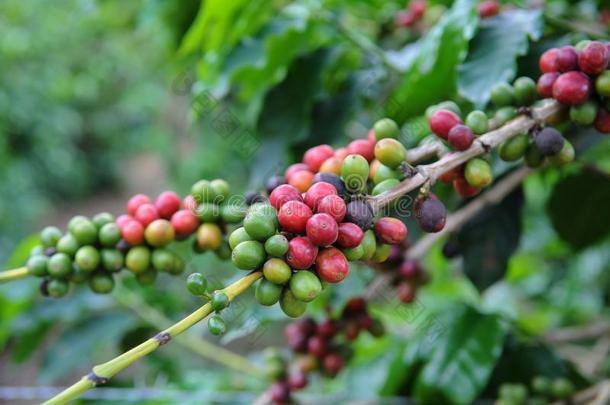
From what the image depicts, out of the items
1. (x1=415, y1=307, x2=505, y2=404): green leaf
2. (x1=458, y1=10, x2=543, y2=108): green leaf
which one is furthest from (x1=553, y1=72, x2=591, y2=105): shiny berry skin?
(x1=415, y1=307, x2=505, y2=404): green leaf

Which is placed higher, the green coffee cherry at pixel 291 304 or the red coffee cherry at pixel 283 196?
the red coffee cherry at pixel 283 196

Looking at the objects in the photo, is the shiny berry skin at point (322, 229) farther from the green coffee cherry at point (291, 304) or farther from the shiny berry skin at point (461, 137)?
the shiny berry skin at point (461, 137)

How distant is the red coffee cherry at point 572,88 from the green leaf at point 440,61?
0.32 m

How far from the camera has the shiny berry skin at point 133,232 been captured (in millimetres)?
1021

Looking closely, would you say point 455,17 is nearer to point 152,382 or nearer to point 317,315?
point 317,315

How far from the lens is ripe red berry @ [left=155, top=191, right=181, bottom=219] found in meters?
1.07

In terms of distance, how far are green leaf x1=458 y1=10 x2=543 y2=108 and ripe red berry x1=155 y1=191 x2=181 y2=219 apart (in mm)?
549

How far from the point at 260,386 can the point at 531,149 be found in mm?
1558

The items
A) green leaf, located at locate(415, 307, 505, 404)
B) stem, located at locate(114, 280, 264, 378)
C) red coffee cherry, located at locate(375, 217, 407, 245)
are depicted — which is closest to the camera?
red coffee cherry, located at locate(375, 217, 407, 245)

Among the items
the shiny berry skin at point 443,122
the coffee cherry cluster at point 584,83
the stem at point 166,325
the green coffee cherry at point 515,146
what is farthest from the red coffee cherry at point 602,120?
the stem at point 166,325

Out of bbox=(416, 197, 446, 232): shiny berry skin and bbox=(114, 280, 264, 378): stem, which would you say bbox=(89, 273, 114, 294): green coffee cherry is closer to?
bbox=(416, 197, 446, 232): shiny berry skin

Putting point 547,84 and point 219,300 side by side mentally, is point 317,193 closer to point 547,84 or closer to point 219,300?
point 219,300

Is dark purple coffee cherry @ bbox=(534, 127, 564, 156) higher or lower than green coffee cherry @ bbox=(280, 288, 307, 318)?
lower

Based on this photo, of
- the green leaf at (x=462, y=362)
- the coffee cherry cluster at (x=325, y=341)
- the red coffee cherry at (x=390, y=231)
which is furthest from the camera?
the coffee cherry cluster at (x=325, y=341)
